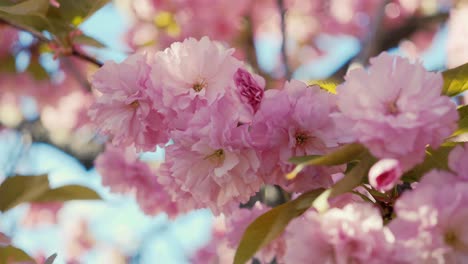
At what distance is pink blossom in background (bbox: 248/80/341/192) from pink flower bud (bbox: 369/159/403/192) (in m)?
0.12

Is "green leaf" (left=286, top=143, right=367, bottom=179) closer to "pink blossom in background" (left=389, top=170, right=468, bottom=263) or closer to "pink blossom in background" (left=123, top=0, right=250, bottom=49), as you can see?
"pink blossom in background" (left=389, top=170, right=468, bottom=263)

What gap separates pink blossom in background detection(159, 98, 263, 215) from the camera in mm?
847

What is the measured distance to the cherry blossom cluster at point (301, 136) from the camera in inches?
26.7

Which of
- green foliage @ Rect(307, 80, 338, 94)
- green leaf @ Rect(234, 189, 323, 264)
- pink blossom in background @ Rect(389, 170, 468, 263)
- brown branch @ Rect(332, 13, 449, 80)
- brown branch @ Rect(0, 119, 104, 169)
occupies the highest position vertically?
pink blossom in background @ Rect(389, 170, 468, 263)

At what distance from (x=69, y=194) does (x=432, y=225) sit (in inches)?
29.1

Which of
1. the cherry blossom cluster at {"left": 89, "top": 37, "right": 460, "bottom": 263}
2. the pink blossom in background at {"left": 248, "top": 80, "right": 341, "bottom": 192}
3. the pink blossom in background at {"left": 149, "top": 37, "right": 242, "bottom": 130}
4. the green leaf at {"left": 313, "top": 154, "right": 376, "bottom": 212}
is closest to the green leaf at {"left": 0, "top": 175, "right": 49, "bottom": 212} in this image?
the cherry blossom cluster at {"left": 89, "top": 37, "right": 460, "bottom": 263}

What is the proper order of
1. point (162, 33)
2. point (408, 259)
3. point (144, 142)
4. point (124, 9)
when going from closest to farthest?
point (408, 259)
point (144, 142)
point (162, 33)
point (124, 9)

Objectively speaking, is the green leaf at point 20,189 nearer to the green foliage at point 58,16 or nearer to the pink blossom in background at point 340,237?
the green foliage at point 58,16

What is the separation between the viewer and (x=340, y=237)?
688 millimetres

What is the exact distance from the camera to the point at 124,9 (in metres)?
3.47

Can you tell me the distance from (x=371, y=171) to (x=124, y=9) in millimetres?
2901

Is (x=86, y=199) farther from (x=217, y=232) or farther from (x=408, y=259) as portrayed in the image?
(x=217, y=232)

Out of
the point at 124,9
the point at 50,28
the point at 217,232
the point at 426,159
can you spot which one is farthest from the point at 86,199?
the point at 124,9

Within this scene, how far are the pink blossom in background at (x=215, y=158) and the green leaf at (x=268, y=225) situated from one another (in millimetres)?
66
